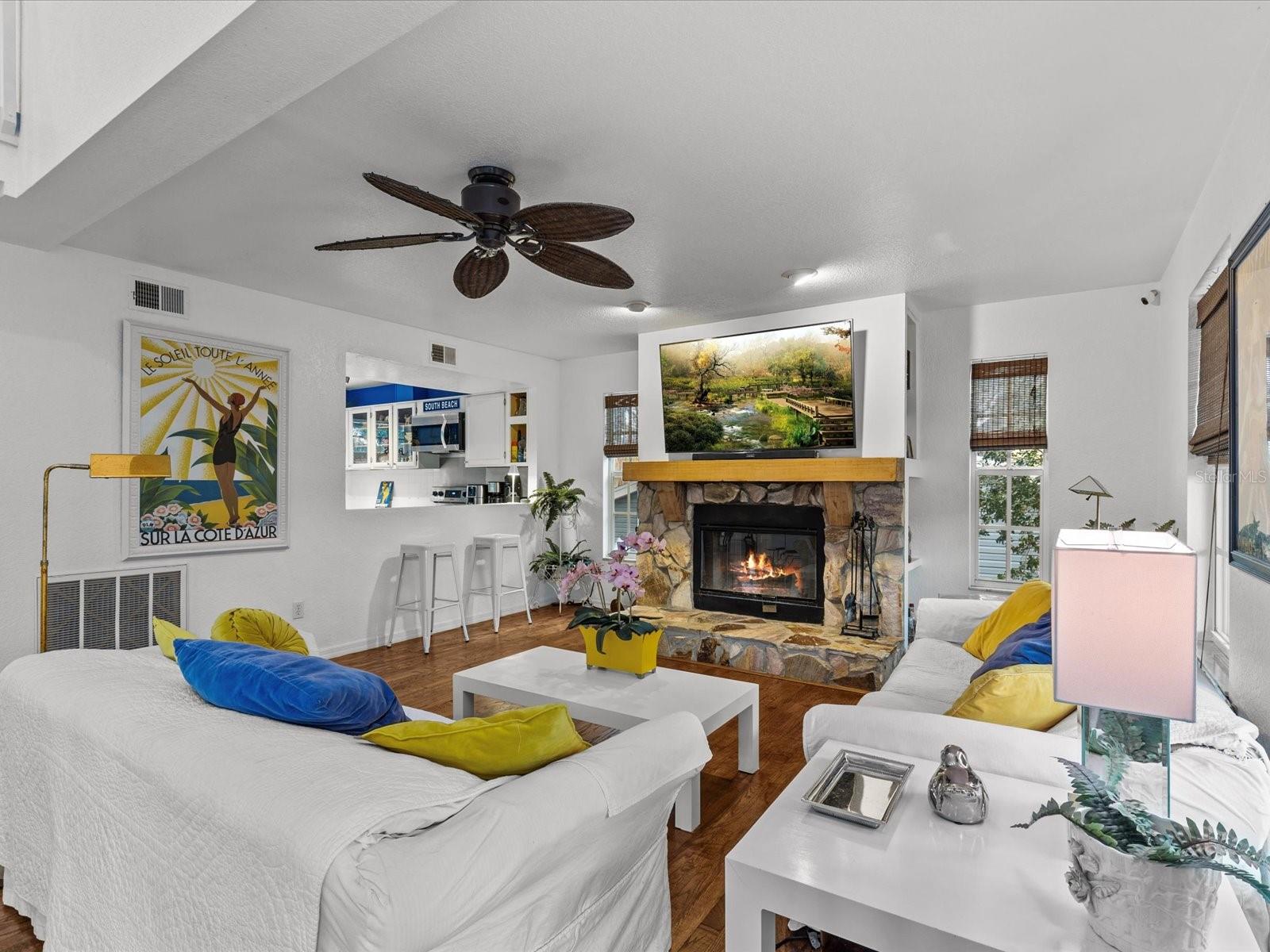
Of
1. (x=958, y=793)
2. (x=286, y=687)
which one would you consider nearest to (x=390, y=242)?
(x=286, y=687)

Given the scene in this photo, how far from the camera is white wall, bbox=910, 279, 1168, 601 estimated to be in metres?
4.00

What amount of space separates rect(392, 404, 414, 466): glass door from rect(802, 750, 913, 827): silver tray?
5.83 metres

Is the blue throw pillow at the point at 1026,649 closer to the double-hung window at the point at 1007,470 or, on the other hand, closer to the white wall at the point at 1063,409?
the white wall at the point at 1063,409

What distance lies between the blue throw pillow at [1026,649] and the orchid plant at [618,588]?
1317mm

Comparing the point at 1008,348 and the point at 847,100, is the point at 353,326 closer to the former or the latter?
the point at 847,100

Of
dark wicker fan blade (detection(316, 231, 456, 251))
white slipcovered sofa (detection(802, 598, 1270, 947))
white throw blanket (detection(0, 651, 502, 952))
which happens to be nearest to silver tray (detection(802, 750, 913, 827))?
white slipcovered sofa (detection(802, 598, 1270, 947))

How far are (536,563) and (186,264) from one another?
3.56 meters

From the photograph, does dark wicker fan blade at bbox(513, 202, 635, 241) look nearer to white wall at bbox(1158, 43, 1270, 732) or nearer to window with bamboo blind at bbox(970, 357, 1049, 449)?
white wall at bbox(1158, 43, 1270, 732)

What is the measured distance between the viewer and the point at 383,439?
695 centimetres

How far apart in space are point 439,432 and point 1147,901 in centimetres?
618

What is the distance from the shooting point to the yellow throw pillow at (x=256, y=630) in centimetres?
216

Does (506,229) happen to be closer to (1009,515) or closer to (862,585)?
(862,585)

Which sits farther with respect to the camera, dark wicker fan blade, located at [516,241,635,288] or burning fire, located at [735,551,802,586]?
burning fire, located at [735,551,802,586]

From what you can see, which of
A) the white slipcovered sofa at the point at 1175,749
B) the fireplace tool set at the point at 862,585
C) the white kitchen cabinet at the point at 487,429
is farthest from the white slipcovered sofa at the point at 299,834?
the white kitchen cabinet at the point at 487,429
